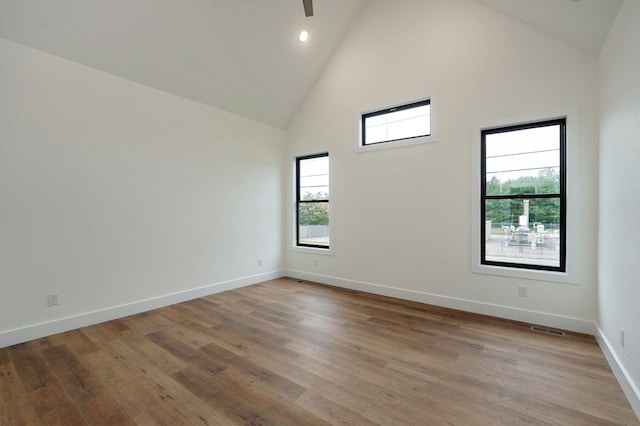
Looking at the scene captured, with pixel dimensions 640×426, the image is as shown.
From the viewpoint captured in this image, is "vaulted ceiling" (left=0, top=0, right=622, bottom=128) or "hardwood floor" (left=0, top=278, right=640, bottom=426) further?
"vaulted ceiling" (left=0, top=0, right=622, bottom=128)

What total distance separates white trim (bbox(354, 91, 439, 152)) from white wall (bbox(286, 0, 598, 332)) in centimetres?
5

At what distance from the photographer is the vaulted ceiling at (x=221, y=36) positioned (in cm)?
261

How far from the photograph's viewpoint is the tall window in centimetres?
304

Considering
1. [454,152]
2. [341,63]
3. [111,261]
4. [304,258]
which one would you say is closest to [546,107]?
[454,152]

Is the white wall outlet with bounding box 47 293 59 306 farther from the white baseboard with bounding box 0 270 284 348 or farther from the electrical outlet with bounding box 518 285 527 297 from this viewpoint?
the electrical outlet with bounding box 518 285 527 297

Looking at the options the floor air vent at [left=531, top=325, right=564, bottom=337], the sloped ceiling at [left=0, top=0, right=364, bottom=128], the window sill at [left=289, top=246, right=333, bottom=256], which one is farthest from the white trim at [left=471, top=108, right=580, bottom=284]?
the sloped ceiling at [left=0, top=0, right=364, bottom=128]

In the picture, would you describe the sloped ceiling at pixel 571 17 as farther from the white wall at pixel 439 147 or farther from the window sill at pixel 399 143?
the window sill at pixel 399 143

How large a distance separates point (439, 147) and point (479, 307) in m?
2.04

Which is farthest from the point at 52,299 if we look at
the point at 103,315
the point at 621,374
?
the point at 621,374

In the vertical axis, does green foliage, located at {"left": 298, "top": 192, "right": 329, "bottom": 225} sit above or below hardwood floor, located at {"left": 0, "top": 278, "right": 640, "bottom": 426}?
above

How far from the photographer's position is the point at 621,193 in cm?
207

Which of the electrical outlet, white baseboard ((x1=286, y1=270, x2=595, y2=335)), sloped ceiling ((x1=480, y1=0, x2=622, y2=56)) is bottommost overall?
white baseboard ((x1=286, y1=270, x2=595, y2=335))

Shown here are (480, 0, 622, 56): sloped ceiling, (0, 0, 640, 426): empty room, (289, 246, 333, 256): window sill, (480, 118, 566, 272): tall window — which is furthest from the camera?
(289, 246, 333, 256): window sill

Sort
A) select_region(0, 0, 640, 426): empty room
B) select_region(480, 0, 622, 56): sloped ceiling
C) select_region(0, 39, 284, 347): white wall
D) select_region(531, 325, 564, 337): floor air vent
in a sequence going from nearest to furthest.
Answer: select_region(0, 0, 640, 426): empty room
select_region(480, 0, 622, 56): sloped ceiling
select_region(0, 39, 284, 347): white wall
select_region(531, 325, 564, 337): floor air vent
